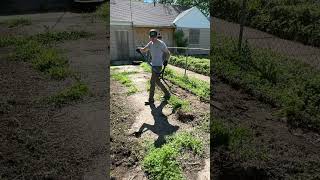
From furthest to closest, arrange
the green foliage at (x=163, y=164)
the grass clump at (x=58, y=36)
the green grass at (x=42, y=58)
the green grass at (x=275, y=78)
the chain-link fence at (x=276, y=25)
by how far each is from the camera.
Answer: the chain-link fence at (x=276, y=25) < the green grass at (x=275, y=78) < the grass clump at (x=58, y=36) < the green grass at (x=42, y=58) < the green foliage at (x=163, y=164)

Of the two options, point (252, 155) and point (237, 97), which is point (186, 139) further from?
point (237, 97)

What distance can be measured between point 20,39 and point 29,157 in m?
1.25

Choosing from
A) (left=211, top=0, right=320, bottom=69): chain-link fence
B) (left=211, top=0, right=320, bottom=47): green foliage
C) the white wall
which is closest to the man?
the white wall

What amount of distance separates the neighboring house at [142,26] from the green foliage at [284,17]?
9.40 ft

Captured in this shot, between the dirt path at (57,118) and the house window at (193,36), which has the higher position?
the house window at (193,36)

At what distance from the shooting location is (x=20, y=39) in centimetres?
410

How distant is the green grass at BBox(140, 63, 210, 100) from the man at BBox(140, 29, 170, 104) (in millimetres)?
92

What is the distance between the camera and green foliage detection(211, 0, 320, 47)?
7.10 metres

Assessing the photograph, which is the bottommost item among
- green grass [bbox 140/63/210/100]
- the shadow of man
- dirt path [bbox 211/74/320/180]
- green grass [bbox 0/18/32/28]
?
dirt path [bbox 211/74/320/180]

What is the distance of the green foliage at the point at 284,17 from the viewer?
23.3 ft

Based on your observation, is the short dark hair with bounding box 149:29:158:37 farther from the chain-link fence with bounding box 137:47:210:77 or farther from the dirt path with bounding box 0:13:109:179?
the dirt path with bounding box 0:13:109:179

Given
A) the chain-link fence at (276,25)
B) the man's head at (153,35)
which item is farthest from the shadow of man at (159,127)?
the chain-link fence at (276,25)

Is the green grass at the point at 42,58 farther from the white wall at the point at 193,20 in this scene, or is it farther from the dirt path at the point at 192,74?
the white wall at the point at 193,20

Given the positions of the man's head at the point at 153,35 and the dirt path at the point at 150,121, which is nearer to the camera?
the dirt path at the point at 150,121
